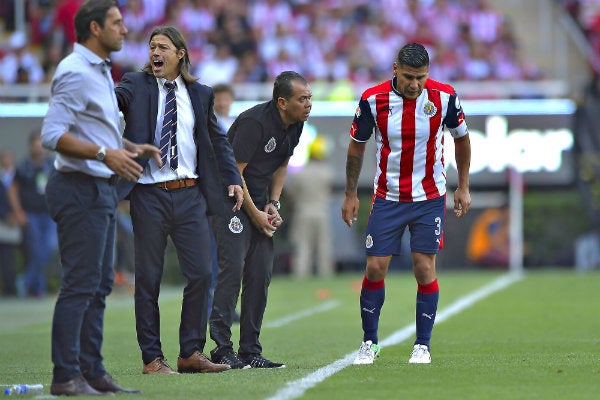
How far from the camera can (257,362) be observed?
9.49 m

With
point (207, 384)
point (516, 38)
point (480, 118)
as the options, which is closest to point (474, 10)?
point (516, 38)

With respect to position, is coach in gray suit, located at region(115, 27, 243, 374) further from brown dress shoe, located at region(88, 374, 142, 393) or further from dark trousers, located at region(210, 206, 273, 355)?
brown dress shoe, located at region(88, 374, 142, 393)

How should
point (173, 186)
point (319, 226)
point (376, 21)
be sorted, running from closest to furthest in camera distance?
point (173, 186) → point (319, 226) → point (376, 21)

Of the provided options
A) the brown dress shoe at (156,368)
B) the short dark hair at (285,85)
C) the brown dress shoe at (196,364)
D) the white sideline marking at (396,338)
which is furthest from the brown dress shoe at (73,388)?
the short dark hair at (285,85)

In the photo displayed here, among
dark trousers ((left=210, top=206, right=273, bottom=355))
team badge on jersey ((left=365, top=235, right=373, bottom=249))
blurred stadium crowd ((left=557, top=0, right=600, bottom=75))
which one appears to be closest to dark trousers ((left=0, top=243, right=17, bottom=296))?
dark trousers ((left=210, top=206, right=273, bottom=355))

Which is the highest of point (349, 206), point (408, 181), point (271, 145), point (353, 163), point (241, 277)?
point (271, 145)

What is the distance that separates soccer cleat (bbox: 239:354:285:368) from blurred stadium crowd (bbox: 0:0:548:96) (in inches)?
583

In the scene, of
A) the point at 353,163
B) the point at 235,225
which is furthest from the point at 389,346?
the point at 235,225

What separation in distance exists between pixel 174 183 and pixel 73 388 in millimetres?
1883

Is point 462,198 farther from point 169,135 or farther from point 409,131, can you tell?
point 169,135

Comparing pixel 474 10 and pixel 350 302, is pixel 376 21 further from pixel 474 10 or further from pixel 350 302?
pixel 350 302

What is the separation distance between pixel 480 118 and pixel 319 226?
3267 mm

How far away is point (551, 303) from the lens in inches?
635

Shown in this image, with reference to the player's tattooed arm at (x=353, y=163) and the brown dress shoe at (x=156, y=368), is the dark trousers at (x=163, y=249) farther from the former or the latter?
the player's tattooed arm at (x=353, y=163)
